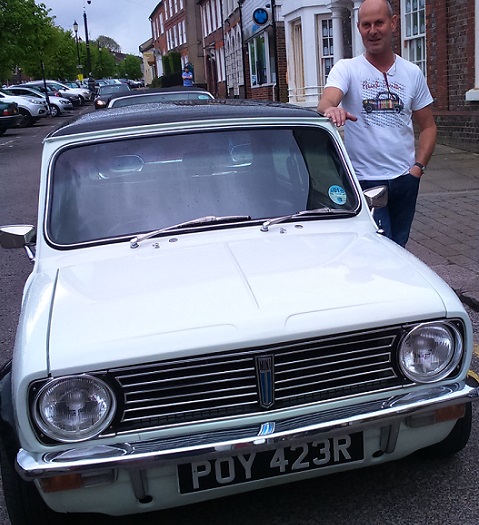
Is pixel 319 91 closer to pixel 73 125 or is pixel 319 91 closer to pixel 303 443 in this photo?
pixel 73 125

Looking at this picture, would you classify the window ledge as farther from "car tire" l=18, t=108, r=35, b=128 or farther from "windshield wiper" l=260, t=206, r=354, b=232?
"car tire" l=18, t=108, r=35, b=128

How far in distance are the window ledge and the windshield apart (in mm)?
10337

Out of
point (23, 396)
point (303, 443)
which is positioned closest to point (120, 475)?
point (23, 396)

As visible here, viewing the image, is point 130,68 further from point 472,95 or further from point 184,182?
point 184,182

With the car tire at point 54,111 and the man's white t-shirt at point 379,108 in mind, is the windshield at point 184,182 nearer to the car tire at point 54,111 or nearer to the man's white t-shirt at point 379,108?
the man's white t-shirt at point 379,108

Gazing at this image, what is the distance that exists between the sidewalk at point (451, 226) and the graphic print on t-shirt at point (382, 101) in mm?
1814

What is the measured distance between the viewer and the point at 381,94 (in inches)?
167

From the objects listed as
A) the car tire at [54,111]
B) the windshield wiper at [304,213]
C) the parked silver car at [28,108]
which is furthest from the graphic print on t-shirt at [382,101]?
the car tire at [54,111]

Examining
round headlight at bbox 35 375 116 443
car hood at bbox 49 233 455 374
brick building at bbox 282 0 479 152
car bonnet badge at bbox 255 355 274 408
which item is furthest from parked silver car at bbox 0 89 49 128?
car bonnet badge at bbox 255 355 274 408

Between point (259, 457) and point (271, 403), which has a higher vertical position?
point (271, 403)

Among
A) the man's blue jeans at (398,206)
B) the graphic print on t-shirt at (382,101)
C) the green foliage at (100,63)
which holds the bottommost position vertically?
the man's blue jeans at (398,206)

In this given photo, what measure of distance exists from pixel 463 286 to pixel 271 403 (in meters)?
3.56

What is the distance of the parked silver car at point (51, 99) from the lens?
35750 mm

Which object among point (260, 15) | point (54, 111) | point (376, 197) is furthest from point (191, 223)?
point (54, 111)
